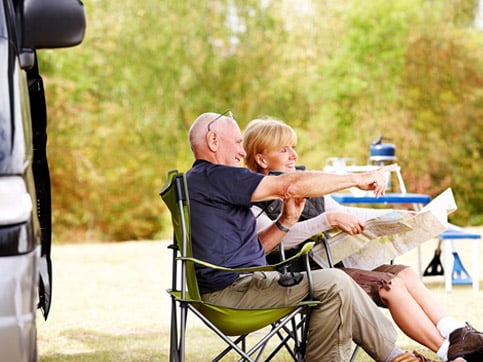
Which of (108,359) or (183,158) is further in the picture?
(183,158)

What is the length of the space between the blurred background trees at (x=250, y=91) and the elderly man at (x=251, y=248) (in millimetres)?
11895

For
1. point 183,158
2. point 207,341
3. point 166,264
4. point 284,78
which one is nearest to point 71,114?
point 183,158

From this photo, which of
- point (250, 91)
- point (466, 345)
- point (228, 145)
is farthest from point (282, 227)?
point (250, 91)

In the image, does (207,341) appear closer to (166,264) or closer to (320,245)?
(320,245)

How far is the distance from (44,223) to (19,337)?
1.54 meters

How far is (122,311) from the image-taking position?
6398 millimetres

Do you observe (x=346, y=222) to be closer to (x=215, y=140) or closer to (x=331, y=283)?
(x=331, y=283)

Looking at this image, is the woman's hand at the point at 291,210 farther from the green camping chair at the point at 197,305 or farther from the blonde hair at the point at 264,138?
the blonde hair at the point at 264,138

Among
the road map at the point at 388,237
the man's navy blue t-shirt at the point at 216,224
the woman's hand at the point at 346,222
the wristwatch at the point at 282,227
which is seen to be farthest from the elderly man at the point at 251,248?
the road map at the point at 388,237

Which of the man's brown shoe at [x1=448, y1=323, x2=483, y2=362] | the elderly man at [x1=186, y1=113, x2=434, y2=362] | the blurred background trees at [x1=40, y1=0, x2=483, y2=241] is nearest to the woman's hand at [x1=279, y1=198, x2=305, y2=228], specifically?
the elderly man at [x1=186, y1=113, x2=434, y2=362]

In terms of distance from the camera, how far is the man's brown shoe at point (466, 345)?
3335 millimetres

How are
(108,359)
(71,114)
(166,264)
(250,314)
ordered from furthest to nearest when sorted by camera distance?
1. (71,114)
2. (166,264)
3. (108,359)
4. (250,314)

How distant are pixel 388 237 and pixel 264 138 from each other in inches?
23.1

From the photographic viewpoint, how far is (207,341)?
4902 millimetres
